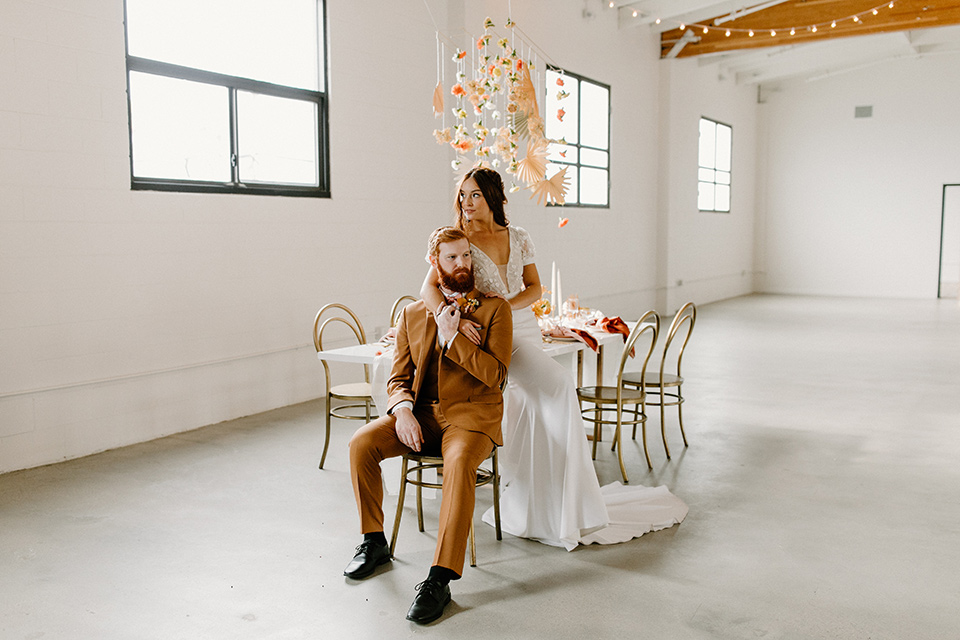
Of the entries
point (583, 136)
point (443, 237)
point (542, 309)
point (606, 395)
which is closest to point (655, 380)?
point (606, 395)

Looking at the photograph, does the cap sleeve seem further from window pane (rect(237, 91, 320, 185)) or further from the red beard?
window pane (rect(237, 91, 320, 185))

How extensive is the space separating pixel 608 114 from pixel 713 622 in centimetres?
815

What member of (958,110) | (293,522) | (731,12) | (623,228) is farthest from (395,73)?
(958,110)

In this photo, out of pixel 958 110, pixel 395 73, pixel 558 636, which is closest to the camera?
pixel 558 636

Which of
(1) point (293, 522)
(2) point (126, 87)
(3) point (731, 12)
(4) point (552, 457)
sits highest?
(3) point (731, 12)

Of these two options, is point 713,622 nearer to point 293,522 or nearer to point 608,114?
point 293,522

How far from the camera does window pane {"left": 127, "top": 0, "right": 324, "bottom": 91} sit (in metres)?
4.79

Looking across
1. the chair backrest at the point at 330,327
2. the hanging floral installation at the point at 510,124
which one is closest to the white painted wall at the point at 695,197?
the chair backrest at the point at 330,327

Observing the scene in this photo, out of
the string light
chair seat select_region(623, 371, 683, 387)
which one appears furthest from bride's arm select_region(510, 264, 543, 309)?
the string light

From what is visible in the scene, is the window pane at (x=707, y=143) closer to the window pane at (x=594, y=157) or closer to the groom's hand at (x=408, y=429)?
the window pane at (x=594, y=157)

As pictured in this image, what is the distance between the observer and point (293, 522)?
137 inches

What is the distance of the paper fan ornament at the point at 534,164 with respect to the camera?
4.08 metres

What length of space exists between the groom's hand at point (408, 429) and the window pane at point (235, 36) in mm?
2956

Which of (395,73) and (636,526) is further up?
(395,73)
